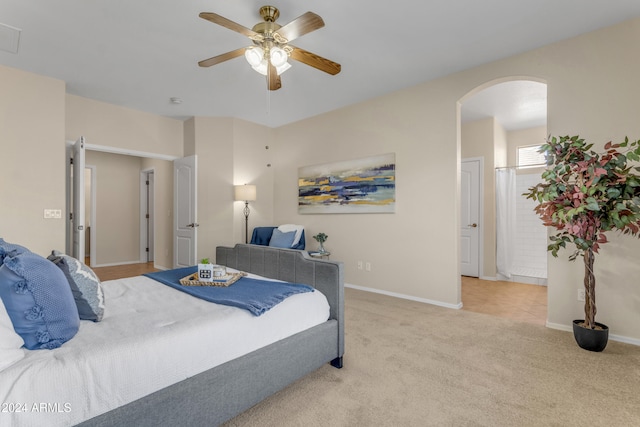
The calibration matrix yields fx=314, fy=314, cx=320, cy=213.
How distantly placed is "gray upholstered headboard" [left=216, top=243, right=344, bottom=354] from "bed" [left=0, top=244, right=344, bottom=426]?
1 centimetres

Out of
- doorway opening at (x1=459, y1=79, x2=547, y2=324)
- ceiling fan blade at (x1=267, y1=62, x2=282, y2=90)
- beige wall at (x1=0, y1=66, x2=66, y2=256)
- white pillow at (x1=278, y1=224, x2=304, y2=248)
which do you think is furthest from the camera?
white pillow at (x1=278, y1=224, x2=304, y2=248)

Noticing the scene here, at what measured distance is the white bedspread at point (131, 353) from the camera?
1.08 meters

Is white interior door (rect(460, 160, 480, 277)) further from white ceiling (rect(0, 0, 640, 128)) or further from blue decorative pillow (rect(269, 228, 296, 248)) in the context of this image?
blue decorative pillow (rect(269, 228, 296, 248))

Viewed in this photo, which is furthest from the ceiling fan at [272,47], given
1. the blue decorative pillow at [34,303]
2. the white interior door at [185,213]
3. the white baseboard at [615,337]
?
the white baseboard at [615,337]

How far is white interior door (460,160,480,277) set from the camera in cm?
538

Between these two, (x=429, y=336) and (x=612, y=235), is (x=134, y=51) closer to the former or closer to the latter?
(x=429, y=336)

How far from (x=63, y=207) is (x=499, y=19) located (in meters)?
4.90

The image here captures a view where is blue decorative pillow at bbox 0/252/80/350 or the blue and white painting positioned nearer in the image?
blue decorative pillow at bbox 0/252/80/350

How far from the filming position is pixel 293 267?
253 cm

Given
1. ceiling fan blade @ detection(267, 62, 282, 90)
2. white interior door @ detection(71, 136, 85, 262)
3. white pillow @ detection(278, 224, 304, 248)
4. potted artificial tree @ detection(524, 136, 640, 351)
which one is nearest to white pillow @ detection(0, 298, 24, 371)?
ceiling fan blade @ detection(267, 62, 282, 90)

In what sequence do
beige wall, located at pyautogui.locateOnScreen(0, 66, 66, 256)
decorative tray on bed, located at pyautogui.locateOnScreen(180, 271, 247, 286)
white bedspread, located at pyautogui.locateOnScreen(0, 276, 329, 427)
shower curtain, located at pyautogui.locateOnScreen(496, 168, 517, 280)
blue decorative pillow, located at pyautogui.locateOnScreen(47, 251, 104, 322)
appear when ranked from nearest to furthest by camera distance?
white bedspread, located at pyautogui.locateOnScreen(0, 276, 329, 427)
blue decorative pillow, located at pyautogui.locateOnScreen(47, 251, 104, 322)
decorative tray on bed, located at pyautogui.locateOnScreen(180, 271, 247, 286)
beige wall, located at pyautogui.locateOnScreen(0, 66, 66, 256)
shower curtain, located at pyautogui.locateOnScreen(496, 168, 517, 280)

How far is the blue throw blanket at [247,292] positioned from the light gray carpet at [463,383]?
0.60 meters

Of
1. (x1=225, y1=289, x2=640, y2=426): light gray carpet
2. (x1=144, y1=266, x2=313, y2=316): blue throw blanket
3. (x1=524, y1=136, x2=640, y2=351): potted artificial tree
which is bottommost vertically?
(x1=225, y1=289, x2=640, y2=426): light gray carpet

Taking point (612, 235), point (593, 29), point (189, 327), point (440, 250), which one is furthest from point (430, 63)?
point (189, 327)
